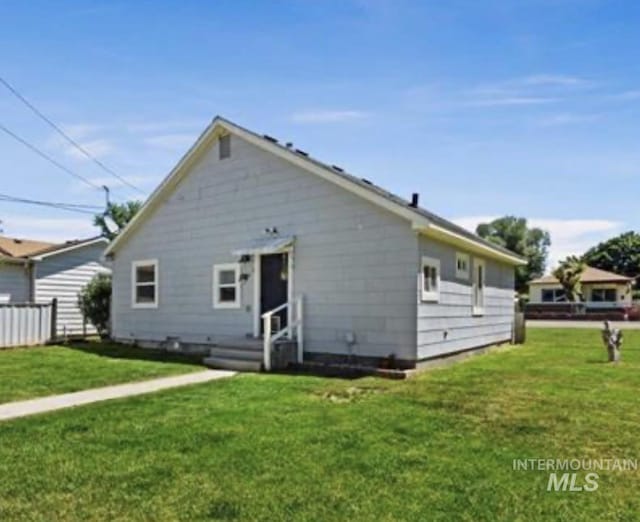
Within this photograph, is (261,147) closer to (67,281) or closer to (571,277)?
(67,281)

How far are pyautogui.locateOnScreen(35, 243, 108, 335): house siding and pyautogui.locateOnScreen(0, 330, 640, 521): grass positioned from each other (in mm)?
14012

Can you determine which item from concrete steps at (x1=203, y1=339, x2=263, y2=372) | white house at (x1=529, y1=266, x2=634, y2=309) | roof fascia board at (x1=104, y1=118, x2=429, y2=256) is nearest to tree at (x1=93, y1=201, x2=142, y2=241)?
roof fascia board at (x1=104, y1=118, x2=429, y2=256)

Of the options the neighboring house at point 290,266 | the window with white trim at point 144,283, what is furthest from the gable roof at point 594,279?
the window with white trim at point 144,283

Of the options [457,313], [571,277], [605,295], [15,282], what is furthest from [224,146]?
[605,295]

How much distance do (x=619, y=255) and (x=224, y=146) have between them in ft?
209

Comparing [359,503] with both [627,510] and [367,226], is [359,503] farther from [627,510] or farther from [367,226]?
[367,226]

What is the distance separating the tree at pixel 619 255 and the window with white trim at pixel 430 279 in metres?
60.4

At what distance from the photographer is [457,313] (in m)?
12.8

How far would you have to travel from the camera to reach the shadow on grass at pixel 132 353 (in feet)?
41.8

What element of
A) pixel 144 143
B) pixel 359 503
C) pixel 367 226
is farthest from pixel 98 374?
pixel 144 143

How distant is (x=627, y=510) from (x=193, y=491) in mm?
3064

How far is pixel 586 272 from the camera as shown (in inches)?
1868

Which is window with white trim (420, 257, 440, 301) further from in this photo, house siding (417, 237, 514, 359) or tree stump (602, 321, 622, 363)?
tree stump (602, 321, 622, 363)

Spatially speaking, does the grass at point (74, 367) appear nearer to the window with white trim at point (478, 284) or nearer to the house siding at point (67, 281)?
the house siding at point (67, 281)
